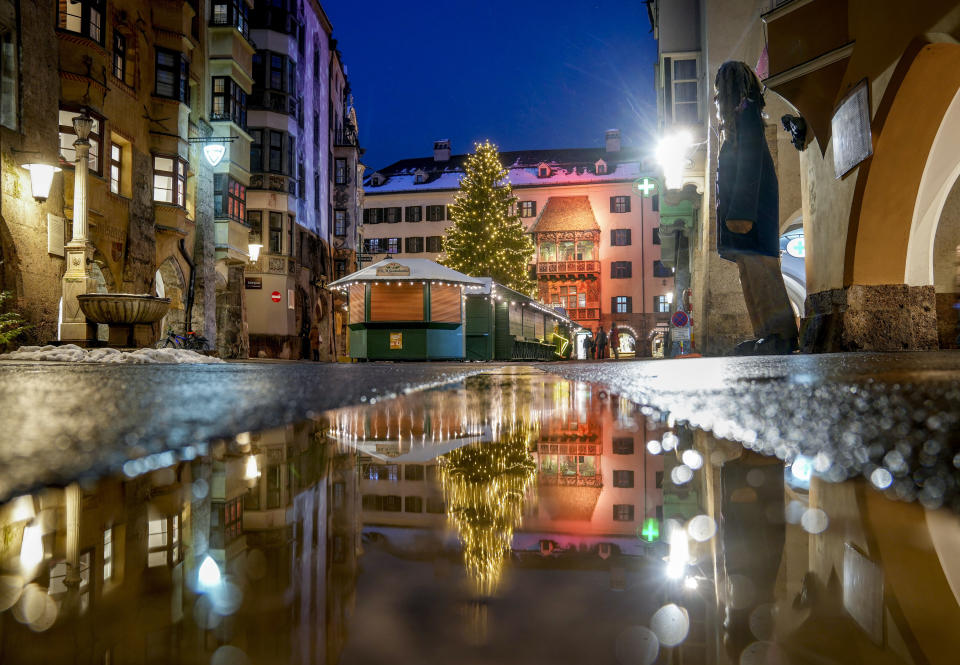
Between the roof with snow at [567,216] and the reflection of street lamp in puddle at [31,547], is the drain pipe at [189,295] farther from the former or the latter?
the roof with snow at [567,216]

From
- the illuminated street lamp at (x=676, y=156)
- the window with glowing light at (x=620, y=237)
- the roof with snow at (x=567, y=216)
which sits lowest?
the illuminated street lamp at (x=676, y=156)

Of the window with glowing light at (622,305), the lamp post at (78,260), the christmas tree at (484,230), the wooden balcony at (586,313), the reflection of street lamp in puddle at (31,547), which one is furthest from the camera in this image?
the wooden balcony at (586,313)

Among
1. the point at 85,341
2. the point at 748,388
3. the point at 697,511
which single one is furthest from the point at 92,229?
the point at 697,511

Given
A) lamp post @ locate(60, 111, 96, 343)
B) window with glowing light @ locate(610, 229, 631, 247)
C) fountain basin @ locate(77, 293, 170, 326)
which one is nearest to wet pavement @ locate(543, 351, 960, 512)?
fountain basin @ locate(77, 293, 170, 326)

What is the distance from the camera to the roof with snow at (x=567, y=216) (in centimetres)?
4831

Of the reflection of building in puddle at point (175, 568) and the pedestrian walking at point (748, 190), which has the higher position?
the pedestrian walking at point (748, 190)

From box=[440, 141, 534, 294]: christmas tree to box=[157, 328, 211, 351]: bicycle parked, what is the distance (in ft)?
59.5

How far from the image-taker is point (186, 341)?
17625mm

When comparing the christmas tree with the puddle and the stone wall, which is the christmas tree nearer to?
the stone wall

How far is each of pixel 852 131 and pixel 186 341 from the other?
53.3 ft

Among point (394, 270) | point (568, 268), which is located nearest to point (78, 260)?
point (394, 270)

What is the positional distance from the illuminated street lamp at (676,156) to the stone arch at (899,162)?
936 centimetres

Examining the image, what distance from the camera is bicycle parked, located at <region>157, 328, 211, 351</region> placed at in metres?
15.9

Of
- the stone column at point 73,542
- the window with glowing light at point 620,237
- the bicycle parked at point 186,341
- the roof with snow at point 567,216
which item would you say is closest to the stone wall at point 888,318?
the stone column at point 73,542
